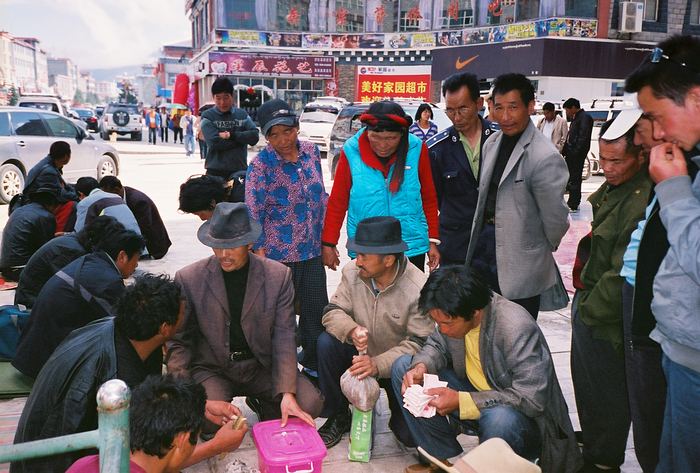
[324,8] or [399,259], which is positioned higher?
[324,8]

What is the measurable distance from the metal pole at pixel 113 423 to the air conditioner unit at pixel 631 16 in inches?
1024

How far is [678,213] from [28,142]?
11863 millimetres

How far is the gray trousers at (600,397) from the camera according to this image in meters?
2.92

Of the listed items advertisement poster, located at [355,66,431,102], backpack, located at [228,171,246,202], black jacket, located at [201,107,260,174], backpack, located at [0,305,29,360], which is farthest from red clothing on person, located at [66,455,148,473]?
advertisement poster, located at [355,66,431,102]

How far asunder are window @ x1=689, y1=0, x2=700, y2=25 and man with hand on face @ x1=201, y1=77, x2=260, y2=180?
2523 cm

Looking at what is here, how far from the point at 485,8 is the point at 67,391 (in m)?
28.5

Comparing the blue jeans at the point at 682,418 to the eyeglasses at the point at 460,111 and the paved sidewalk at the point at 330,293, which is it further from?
the eyeglasses at the point at 460,111

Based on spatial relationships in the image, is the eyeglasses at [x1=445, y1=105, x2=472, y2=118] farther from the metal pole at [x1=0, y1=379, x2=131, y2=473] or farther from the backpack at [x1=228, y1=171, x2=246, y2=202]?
the metal pole at [x1=0, y1=379, x2=131, y2=473]

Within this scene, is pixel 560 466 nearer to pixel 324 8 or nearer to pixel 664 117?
pixel 664 117

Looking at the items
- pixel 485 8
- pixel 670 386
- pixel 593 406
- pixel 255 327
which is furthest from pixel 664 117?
pixel 485 8

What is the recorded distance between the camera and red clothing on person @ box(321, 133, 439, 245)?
3846mm

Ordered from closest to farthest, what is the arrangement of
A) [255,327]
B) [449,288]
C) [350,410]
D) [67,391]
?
[67,391], [449,288], [255,327], [350,410]

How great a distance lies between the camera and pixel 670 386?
1994 millimetres

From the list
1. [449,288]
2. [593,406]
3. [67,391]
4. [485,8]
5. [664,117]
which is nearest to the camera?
[664,117]
